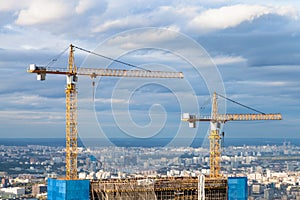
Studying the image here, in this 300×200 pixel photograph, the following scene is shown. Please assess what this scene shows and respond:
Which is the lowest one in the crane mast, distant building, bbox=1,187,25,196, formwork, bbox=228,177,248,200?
distant building, bbox=1,187,25,196

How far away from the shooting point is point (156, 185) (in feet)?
69.4

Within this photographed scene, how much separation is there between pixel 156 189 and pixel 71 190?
3.40 m

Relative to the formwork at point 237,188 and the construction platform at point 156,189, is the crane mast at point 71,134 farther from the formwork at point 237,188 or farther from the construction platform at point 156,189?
the formwork at point 237,188

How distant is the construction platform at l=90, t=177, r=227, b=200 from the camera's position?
66.4 feet

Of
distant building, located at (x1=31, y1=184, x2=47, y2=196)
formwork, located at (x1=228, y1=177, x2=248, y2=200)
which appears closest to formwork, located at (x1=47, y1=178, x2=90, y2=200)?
formwork, located at (x1=228, y1=177, x2=248, y2=200)

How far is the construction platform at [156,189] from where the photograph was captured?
20234 millimetres

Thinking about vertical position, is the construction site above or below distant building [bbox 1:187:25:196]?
above

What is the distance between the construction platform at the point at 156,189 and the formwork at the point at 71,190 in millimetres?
224

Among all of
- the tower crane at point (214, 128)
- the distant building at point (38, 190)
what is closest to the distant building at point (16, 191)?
the distant building at point (38, 190)

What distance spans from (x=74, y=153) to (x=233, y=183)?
263 inches

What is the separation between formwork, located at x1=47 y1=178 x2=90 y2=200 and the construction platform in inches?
8.8

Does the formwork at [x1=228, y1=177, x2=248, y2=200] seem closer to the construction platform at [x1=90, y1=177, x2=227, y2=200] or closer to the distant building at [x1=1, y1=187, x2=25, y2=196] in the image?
the construction platform at [x1=90, y1=177, x2=227, y2=200]

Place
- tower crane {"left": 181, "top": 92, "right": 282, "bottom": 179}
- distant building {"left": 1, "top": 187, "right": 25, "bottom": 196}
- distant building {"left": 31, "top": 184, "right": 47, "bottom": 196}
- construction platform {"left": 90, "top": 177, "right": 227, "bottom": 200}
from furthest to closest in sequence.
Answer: distant building {"left": 1, "top": 187, "right": 25, "bottom": 196}, distant building {"left": 31, "top": 184, "right": 47, "bottom": 196}, tower crane {"left": 181, "top": 92, "right": 282, "bottom": 179}, construction platform {"left": 90, "top": 177, "right": 227, "bottom": 200}

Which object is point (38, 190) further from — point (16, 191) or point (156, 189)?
point (156, 189)
